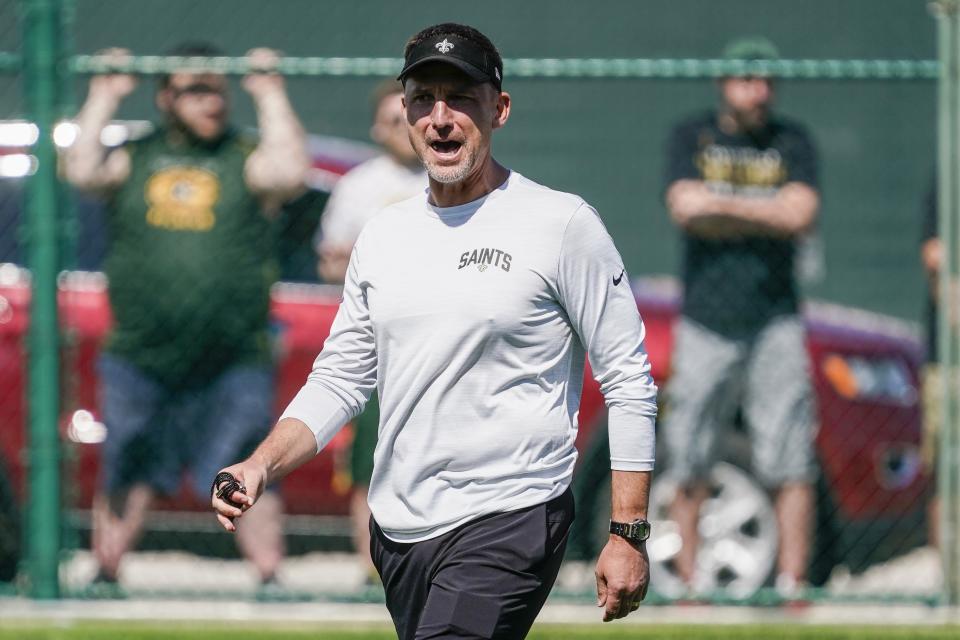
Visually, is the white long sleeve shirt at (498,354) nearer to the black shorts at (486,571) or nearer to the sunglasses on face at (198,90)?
the black shorts at (486,571)

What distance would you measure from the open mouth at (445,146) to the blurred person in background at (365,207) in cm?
336

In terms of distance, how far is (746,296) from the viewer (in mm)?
7297

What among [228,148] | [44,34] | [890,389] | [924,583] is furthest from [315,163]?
[924,583]

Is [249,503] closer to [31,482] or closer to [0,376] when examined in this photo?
[31,482]

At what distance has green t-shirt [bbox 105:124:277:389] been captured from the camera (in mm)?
7219

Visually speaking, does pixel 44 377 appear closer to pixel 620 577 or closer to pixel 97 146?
pixel 97 146

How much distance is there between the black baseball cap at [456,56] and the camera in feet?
12.7

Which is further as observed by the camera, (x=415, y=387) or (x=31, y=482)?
(x=31, y=482)

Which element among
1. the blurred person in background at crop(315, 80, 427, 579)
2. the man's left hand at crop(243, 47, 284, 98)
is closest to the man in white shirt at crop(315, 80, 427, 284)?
the blurred person in background at crop(315, 80, 427, 579)

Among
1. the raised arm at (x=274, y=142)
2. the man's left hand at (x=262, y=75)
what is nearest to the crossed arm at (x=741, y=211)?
the raised arm at (x=274, y=142)

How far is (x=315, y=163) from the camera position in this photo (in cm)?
832

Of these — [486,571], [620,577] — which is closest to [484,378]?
[486,571]

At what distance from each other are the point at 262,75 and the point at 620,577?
3854mm

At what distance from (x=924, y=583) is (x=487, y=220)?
5.37 meters
